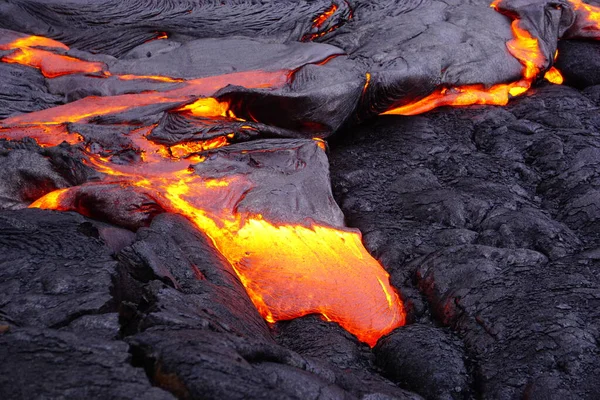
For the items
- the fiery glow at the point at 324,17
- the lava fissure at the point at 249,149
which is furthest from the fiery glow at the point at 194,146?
the fiery glow at the point at 324,17

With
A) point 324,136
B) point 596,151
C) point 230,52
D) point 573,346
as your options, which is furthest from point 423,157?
point 573,346

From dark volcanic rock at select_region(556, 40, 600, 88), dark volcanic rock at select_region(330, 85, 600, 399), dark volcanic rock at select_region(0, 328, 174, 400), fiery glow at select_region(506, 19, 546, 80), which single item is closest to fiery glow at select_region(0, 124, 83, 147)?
dark volcanic rock at select_region(330, 85, 600, 399)

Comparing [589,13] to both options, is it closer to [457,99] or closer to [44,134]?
[457,99]

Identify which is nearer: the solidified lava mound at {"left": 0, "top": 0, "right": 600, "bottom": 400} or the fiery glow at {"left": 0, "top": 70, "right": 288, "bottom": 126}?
the solidified lava mound at {"left": 0, "top": 0, "right": 600, "bottom": 400}

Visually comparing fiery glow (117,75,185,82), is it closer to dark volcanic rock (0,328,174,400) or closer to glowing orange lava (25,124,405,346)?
glowing orange lava (25,124,405,346)

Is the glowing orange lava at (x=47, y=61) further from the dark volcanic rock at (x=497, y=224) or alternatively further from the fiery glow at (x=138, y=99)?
the dark volcanic rock at (x=497, y=224)

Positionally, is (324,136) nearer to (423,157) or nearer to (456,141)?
(423,157)

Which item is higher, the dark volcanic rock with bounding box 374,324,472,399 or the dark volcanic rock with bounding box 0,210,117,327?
the dark volcanic rock with bounding box 0,210,117,327
